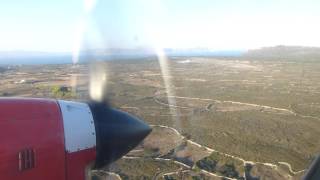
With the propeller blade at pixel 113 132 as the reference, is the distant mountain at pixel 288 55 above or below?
below

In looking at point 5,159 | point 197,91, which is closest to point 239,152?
point 5,159

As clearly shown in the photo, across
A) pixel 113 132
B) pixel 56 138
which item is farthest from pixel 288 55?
pixel 56 138

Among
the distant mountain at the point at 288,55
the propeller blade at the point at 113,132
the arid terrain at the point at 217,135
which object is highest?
the propeller blade at the point at 113,132

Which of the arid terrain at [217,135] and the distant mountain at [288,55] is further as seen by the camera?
the distant mountain at [288,55]

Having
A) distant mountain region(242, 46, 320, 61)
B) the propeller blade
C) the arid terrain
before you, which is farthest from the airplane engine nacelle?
distant mountain region(242, 46, 320, 61)

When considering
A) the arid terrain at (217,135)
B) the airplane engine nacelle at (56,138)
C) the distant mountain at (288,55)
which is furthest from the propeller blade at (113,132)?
the distant mountain at (288,55)

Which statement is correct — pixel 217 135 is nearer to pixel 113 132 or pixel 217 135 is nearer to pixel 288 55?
pixel 113 132

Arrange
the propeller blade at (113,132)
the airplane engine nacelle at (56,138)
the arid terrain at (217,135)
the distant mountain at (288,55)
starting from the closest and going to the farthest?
the airplane engine nacelle at (56,138) → the propeller blade at (113,132) → the arid terrain at (217,135) → the distant mountain at (288,55)

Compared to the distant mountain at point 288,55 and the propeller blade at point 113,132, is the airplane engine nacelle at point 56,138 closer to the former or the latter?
the propeller blade at point 113,132

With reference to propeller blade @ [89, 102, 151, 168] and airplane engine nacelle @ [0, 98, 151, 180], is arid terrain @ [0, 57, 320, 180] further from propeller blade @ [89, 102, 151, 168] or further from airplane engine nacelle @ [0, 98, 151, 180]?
airplane engine nacelle @ [0, 98, 151, 180]
